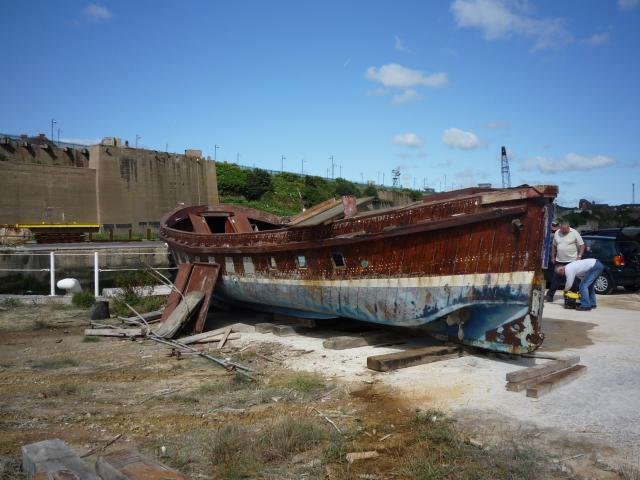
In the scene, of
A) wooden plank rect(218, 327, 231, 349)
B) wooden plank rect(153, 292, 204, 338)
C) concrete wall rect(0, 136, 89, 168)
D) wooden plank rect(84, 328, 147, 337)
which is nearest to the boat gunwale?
wooden plank rect(153, 292, 204, 338)

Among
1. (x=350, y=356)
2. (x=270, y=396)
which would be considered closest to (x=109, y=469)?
(x=270, y=396)

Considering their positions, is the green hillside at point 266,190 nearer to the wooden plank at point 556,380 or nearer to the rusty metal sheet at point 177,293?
the rusty metal sheet at point 177,293

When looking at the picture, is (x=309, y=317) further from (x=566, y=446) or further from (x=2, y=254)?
(x=2, y=254)

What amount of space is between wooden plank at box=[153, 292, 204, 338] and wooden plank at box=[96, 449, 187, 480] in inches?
206

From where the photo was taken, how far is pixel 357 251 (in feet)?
23.9

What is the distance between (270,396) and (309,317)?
3.33 m

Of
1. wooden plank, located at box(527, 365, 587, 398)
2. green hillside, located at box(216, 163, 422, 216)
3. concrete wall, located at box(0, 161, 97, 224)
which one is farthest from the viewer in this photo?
green hillside, located at box(216, 163, 422, 216)

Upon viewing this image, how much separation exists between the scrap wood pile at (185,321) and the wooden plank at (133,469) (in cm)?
355

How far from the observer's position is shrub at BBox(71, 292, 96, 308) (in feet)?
38.7

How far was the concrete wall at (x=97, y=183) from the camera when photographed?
38844mm

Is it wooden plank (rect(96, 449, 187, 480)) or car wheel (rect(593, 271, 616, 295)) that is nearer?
wooden plank (rect(96, 449, 187, 480))

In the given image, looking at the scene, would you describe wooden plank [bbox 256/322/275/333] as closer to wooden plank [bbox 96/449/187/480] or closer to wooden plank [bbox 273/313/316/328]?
wooden plank [bbox 273/313/316/328]

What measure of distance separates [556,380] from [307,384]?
2.48 m

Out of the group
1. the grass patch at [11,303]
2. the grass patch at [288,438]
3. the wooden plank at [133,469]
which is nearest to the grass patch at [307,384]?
the grass patch at [288,438]
